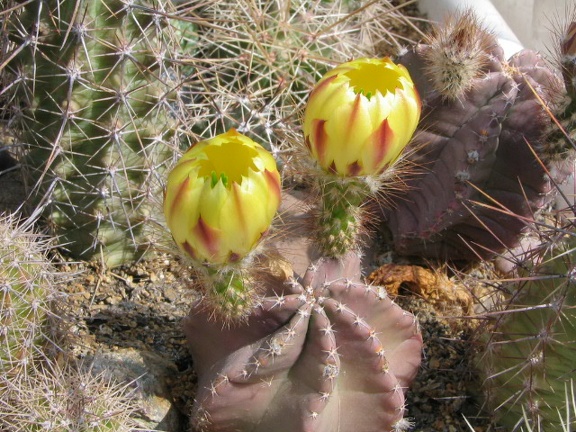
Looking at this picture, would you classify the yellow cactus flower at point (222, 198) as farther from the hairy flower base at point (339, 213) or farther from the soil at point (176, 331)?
the soil at point (176, 331)

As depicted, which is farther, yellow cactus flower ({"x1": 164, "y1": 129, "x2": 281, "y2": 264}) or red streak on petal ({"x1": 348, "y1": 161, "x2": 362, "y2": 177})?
red streak on petal ({"x1": 348, "y1": 161, "x2": 362, "y2": 177})

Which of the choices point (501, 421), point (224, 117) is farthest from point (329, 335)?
point (224, 117)

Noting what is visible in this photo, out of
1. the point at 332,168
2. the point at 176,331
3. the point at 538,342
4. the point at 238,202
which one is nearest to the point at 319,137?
the point at 332,168

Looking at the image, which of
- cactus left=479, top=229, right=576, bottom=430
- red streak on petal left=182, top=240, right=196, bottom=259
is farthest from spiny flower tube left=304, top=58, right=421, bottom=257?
cactus left=479, top=229, right=576, bottom=430

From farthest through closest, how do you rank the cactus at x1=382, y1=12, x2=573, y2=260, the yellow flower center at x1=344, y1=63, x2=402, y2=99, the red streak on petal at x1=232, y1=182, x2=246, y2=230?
the cactus at x1=382, y1=12, x2=573, y2=260 → the yellow flower center at x1=344, y1=63, x2=402, y2=99 → the red streak on petal at x1=232, y1=182, x2=246, y2=230

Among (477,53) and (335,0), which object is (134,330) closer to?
(477,53)

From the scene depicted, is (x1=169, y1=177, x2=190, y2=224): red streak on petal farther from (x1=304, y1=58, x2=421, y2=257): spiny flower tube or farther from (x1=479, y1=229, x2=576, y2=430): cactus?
(x1=479, y1=229, x2=576, y2=430): cactus

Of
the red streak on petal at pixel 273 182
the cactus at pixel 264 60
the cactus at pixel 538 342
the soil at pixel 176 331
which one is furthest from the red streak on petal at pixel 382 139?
the cactus at pixel 264 60
